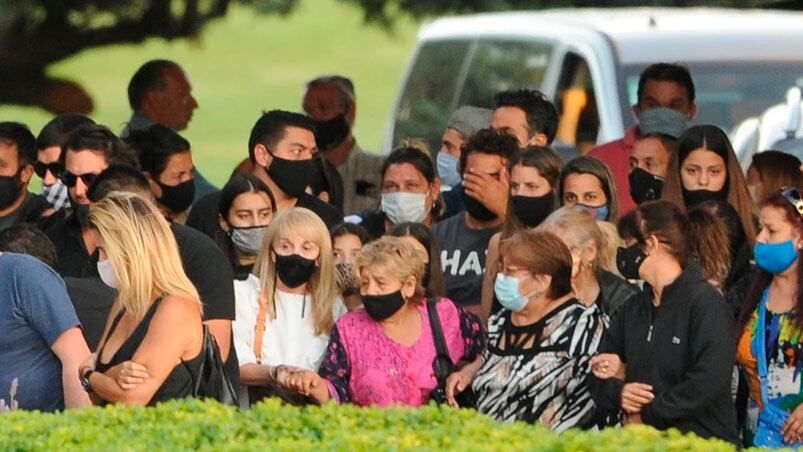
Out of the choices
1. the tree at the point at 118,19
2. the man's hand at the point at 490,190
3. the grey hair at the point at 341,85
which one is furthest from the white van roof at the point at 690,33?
the man's hand at the point at 490,190

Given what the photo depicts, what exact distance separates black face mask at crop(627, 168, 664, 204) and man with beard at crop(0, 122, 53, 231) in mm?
2958

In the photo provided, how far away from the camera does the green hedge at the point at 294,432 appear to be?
686 centimetres

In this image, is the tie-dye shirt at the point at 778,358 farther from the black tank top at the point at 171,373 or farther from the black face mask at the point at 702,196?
the black tank top at the point at 171,373

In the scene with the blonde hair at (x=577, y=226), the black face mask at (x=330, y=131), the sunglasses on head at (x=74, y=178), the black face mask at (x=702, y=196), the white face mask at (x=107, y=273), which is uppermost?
the black face mask at (x=330, y=131)

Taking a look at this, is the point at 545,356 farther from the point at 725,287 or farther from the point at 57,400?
the point at 57,400

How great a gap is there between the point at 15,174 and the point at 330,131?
2738 millimetres

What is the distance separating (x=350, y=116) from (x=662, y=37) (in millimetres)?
1987

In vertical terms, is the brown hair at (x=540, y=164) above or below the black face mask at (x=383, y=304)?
above

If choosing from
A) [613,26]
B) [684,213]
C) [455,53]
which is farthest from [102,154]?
[455,53]

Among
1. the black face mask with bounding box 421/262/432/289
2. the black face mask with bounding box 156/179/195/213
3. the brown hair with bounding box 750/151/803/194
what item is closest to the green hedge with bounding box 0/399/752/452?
the black face mask with bounding box 421/262/432/289

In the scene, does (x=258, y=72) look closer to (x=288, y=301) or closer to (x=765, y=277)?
(x=288, y=301)

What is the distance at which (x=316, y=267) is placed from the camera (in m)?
9.78

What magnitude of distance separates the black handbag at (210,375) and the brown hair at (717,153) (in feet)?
8.36

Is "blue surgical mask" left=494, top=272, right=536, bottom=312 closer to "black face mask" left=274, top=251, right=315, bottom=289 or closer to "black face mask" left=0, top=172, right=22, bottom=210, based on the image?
"black face mask" left=274, top=251, right=315, bottom=289
